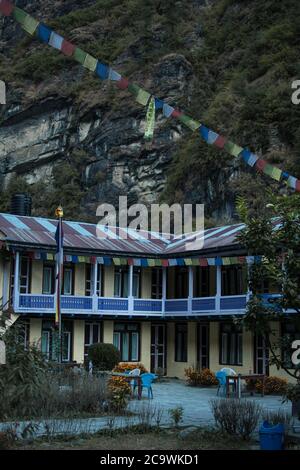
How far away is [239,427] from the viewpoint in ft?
39.8

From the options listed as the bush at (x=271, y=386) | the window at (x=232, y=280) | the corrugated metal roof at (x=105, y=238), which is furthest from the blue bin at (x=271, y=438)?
the window at (x=232, y=280)

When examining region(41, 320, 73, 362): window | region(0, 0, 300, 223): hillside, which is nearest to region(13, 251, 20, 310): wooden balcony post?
region(41, 320, 73, 362): window

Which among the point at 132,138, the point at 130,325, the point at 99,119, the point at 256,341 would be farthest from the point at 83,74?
the point at 256,341

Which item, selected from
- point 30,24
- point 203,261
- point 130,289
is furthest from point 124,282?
point 30,24

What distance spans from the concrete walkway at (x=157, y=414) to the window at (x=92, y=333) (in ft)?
12.5

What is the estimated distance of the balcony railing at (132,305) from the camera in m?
26.8

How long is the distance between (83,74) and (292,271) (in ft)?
187

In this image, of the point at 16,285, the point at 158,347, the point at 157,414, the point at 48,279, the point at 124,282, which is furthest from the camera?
the point at 158,347

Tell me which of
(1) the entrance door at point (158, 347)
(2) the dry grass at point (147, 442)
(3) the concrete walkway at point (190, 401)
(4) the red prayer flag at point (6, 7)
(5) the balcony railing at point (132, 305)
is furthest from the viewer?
(1) the entrance door at point (158, 347)

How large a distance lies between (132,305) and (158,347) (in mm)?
2820

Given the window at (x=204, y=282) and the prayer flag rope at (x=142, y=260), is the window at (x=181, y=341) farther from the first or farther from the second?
the prayer flag rope at (x=142, y=260)

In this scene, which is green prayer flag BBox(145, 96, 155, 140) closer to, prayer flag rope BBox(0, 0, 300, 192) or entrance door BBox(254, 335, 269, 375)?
prayer flag rope BBox(0, 0, 300, 192)

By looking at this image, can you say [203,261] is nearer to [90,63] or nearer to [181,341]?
[181,341]

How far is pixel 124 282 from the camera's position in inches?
1209
